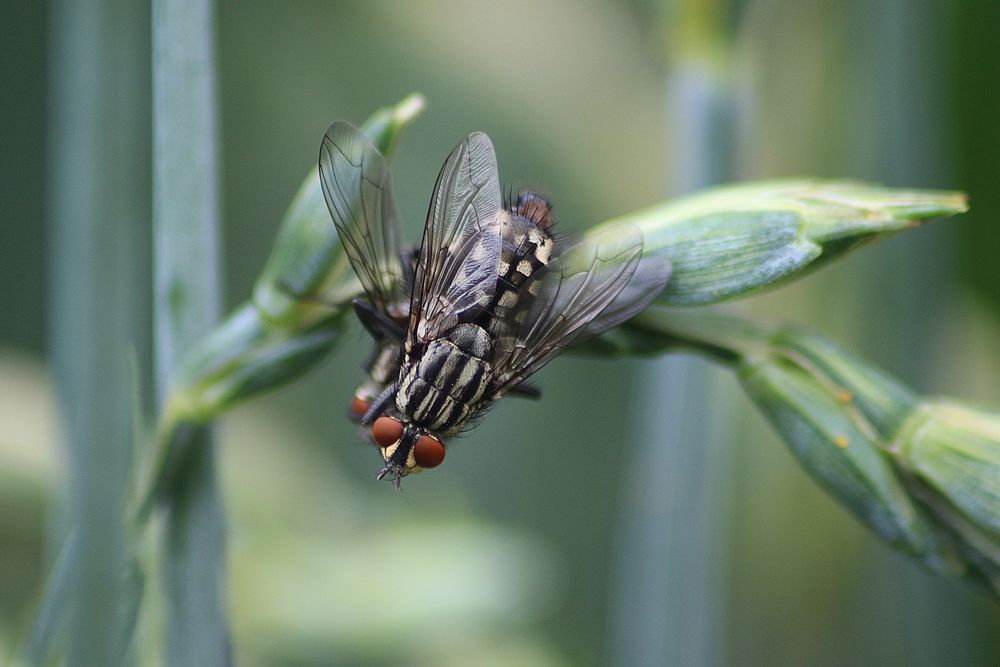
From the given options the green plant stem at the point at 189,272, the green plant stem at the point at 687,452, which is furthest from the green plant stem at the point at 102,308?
the green plant stem at the point at 687,452

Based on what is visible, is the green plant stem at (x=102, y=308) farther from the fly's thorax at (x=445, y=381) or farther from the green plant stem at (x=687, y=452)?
the green plant stem at (x=687, y=452)

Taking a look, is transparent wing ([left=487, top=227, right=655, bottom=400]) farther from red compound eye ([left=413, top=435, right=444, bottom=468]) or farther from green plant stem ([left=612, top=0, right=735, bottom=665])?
green plant stem ([left=612, top=0, right=735, bottom=665])

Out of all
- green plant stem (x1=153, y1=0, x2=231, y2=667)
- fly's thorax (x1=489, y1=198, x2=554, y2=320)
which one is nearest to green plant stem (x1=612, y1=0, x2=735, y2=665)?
fly's thorax (x1=489, y1=198, x2=554, y2=320)

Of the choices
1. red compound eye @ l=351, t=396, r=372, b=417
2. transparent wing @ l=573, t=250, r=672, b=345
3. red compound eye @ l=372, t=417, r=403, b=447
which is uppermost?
transparent wing @ l=573, t=250, r=672, b=345

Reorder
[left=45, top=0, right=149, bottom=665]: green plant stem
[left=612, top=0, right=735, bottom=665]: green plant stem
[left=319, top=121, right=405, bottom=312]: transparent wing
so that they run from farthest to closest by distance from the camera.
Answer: [left=612, top=0, right=735, bottom=665]: green plant stem → [left=319, top=121, right=405, bottom=312]: transparent wing → [left=45, top=0, right=149, bottom=665]: green plant stem

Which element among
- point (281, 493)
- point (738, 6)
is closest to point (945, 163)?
point (738, 6)

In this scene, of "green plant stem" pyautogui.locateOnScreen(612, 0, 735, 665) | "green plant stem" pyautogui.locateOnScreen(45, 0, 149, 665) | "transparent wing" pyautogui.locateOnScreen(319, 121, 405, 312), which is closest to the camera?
"green plant stem" pyautogui.locateOnScreen(45, 0, 149, 665)

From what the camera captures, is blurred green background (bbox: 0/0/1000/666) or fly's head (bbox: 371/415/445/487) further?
blurred green background (bbox: 0/0/1000/666)
